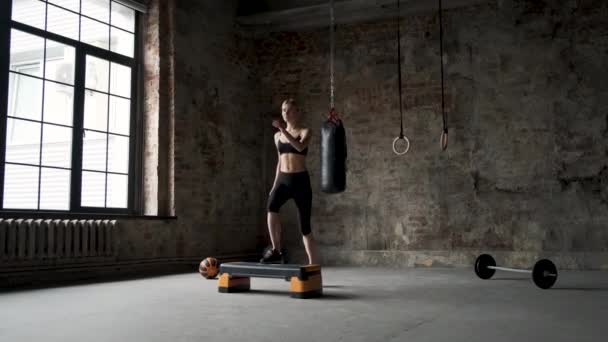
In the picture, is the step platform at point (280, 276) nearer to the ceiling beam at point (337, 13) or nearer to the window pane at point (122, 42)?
the window pane at point (122, 42)

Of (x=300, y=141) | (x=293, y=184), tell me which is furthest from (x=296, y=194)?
(x=300, y=141)

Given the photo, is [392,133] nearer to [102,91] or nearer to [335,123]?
[335,123]

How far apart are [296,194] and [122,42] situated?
3476 mm

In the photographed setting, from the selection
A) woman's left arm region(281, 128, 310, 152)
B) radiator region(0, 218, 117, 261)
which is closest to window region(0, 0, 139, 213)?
radiator region(0, 218, 117, 261)

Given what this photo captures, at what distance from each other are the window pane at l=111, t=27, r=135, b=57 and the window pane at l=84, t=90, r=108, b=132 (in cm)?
74

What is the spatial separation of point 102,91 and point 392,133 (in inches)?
156

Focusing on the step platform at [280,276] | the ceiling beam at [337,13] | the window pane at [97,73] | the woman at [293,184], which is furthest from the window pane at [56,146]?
the ceiling beam at [337,13]

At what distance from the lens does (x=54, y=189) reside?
6.12 meters

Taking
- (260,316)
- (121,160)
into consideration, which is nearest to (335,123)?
(260,316)

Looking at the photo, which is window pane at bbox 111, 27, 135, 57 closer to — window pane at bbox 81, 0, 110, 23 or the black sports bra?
window pane at bbox 81, 0, 110, 23

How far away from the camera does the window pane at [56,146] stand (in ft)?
19.9

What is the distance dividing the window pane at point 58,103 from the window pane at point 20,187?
63cm

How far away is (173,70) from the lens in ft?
24.4

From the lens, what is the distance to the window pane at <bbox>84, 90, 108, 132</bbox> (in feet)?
21.7
